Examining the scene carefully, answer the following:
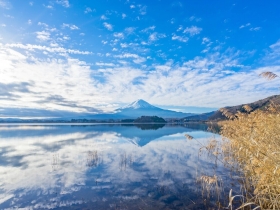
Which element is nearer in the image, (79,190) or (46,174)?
(79,190)

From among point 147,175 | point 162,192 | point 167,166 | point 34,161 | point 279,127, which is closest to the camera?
point 279,127

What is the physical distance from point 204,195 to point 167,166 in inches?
218

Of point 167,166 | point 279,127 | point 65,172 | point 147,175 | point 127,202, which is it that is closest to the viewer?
point 279,127

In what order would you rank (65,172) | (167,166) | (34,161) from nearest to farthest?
1. (65,172)
2. (167,166)
3. (34,161)

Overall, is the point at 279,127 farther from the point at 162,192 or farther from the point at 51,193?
Result: the point at 51,193

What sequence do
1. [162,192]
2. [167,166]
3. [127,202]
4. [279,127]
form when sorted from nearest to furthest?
[279,127]
[127,202]
[162,192]
[167,166]

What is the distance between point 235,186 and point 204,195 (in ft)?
6.99

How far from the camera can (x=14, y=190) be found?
9.80 metres

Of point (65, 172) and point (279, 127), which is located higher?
point (279, 127)

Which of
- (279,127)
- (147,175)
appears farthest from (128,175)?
(279,127)

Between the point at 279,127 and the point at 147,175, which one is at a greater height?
the point at 279,127

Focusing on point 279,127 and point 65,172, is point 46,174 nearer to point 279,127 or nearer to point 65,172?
point 65,172

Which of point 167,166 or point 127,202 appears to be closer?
point 127,202

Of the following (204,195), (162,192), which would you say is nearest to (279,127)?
(204,195)
